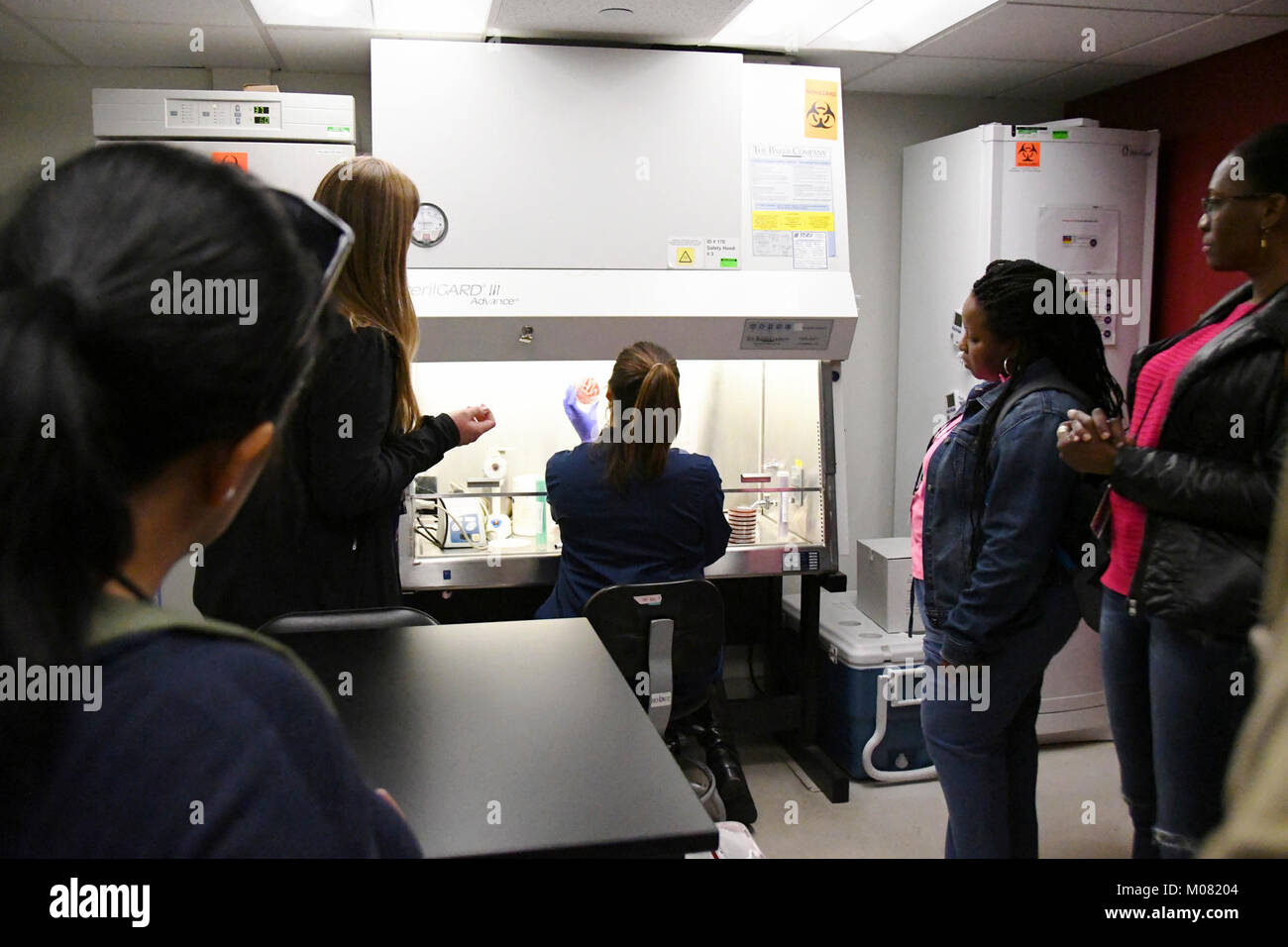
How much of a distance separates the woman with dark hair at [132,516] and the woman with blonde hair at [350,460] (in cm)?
107

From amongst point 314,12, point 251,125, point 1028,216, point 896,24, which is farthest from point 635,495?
point 1028,216

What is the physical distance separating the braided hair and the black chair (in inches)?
25.2

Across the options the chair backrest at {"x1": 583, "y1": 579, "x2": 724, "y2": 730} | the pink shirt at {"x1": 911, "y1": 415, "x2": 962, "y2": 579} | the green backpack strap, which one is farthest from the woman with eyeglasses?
the green backpack strap

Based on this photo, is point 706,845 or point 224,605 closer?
point 706,845

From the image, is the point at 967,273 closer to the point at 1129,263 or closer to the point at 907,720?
the point at 1129,263

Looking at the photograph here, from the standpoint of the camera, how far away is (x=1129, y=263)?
3.50 m

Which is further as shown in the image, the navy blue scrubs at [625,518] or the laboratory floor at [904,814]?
the laboratory floor at [904,814]

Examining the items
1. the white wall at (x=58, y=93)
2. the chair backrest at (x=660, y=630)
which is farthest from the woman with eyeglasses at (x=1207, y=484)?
the white wall at (x=58, y=93)

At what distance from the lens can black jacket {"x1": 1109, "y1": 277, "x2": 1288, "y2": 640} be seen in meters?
1.61

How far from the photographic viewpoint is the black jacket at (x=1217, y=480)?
1.61 metres

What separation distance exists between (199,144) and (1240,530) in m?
2.69

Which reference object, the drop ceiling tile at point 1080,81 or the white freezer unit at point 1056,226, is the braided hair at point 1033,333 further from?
the drop ceiling tile at point 1080,81

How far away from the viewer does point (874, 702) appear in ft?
10.1

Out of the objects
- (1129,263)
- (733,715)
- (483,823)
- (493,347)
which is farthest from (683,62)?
(483,823)
